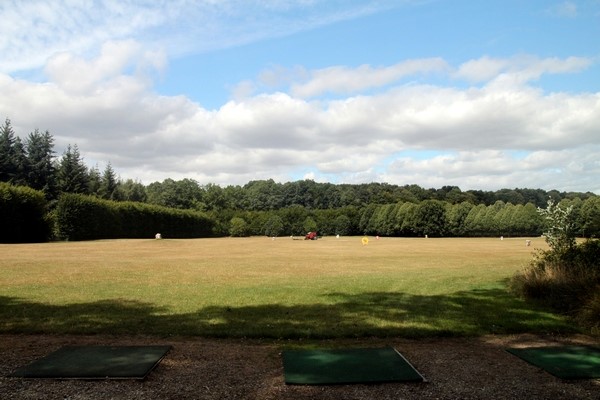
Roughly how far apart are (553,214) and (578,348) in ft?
26.9

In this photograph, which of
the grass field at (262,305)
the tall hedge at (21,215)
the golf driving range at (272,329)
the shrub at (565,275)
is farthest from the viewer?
the tall hedge at (21,215)

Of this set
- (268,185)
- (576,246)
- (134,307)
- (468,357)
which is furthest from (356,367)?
(268,185)

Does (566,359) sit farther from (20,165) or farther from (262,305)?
(20,165)

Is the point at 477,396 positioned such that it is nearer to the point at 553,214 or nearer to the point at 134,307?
the point at 134,307

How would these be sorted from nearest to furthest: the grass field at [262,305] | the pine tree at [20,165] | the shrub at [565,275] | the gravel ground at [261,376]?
the gravel ground at [261,376] < the grass field at [262,305] < the shrub at [565,275] < the pine tree at [20,165]

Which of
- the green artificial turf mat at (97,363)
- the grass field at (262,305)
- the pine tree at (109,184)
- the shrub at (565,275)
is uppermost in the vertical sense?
the pine tree at (109,184)

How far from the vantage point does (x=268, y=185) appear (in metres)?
143

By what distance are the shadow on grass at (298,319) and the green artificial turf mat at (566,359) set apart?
60.2 inches

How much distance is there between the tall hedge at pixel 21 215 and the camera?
4003 cm

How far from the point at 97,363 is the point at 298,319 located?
4341mm

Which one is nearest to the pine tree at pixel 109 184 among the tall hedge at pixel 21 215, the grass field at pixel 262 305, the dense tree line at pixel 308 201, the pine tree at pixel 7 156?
the dense tree line at pixel 308 201

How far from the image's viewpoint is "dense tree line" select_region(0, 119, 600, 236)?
61.2 metres

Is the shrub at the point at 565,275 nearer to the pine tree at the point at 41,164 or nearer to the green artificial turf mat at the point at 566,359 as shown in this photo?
the green artificial turf mat at the point at 566,359

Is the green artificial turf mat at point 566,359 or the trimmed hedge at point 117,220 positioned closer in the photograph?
the green artificial turf mat at point 566,359
